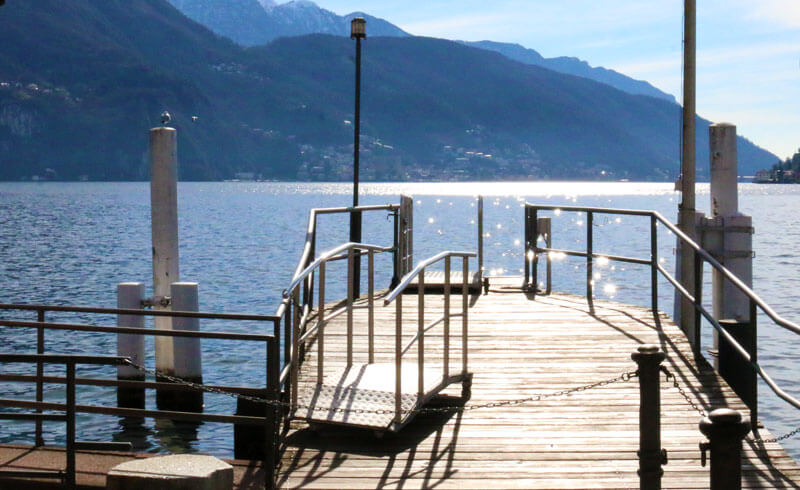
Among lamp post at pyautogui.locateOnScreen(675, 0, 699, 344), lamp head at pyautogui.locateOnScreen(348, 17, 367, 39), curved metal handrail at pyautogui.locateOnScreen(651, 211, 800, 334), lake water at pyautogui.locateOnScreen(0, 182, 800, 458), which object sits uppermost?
lamp head at pyautogui.locateOnScreen(348, 17, 367, 39)

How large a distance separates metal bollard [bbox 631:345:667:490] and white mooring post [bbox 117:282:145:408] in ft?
26.3

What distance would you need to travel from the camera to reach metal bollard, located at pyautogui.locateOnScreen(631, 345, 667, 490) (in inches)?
239

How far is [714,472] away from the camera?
5.46 metres

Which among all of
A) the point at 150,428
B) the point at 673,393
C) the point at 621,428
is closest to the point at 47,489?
the point at 621,428

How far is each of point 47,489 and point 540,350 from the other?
5.45 m

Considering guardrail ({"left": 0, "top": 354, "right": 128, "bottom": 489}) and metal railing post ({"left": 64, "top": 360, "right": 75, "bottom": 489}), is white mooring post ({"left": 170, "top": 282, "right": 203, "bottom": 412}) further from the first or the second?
metal railing post ({"left": 64, "top": 360, "right": 75, "bottom": 489})

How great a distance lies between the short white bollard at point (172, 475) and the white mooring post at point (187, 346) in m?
5.85

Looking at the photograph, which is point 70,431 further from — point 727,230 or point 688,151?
point 727,230

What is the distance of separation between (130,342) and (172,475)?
24.1 ft

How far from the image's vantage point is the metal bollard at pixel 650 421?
607cm

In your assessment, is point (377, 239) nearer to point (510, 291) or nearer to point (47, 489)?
point (510, 291)

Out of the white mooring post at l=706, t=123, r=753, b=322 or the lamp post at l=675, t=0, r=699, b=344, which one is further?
the white mooring post at l=706, t=123, r=753, b=322

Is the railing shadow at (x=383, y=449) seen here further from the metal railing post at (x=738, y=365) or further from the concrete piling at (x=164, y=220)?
the concrete piling at (x=164, y=220)

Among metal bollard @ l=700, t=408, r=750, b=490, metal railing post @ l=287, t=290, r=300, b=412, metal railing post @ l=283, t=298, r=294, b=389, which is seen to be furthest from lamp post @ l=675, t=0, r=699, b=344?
metal bollard @ l=700, t=408, r=750, b=490
